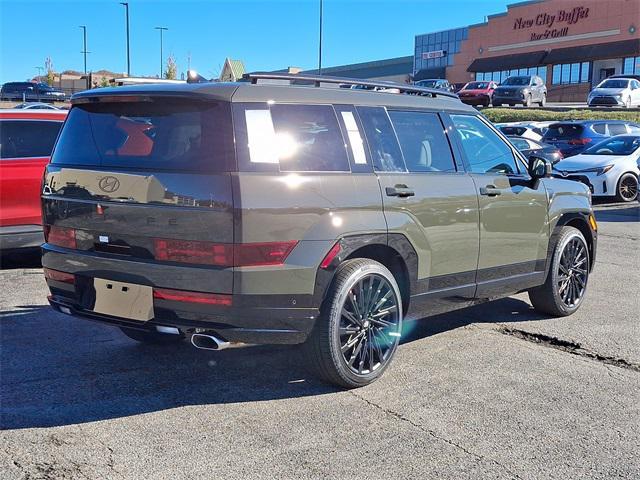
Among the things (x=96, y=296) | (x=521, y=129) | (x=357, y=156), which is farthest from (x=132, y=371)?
(x=521, y=129)

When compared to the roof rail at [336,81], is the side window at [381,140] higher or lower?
lower

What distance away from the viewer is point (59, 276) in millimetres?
4516

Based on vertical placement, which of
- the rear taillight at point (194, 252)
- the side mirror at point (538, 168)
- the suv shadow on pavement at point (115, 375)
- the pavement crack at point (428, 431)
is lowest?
the pavement crack at point (428, 431)

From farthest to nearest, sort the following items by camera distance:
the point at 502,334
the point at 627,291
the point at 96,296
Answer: the point at 627,291 → the point at 502,334 → the point at 96,296

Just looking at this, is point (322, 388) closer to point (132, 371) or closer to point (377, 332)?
point (377, 332)

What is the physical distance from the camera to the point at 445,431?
3.92 m

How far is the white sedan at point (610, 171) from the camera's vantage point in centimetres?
1545

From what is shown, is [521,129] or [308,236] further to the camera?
[521,129]

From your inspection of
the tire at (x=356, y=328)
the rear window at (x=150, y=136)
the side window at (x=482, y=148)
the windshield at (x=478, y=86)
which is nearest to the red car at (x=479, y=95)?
the windshield at (x=478, y=86)

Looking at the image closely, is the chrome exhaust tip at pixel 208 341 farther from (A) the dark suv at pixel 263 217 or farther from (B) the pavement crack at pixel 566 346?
(B) the pavement crack at pixel 566 346

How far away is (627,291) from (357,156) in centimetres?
434

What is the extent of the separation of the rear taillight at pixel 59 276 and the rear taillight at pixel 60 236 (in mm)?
174

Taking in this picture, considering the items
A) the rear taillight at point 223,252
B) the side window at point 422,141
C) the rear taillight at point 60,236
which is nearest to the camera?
the rear taillight at point 223,252

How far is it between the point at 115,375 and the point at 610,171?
13.4 m
